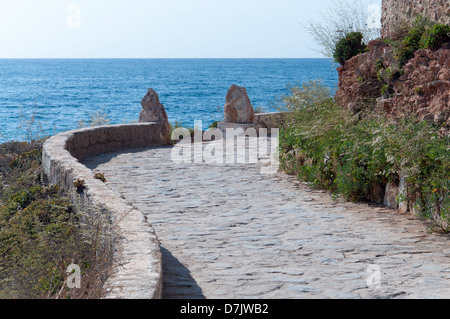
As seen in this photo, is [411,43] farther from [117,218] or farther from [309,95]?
[117,218]

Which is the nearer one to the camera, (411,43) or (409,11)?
(411,43)

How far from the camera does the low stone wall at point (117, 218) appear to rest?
12.3ft

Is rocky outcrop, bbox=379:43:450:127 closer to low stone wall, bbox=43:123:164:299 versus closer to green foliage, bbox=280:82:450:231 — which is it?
green foliage, bbox=280:82:450:231

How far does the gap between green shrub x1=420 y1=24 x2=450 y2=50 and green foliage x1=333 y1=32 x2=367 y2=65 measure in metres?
2.43

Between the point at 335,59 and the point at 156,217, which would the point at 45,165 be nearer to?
the point at 156,217

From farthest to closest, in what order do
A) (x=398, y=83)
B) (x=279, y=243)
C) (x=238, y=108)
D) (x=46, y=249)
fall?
(x=238, y=108) < (x=398, y=83) < (x=279, y=243) < (x=46, y=249)

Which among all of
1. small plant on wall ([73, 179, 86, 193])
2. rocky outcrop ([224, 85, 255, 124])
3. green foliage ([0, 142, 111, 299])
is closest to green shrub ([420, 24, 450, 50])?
small plant on wall ([73, 179, 86, 193])

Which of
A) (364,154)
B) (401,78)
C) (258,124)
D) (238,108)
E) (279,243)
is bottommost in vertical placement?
(279,243)

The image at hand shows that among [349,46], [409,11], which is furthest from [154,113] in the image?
[409,11]

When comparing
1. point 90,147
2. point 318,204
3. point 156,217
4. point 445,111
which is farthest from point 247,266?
point 90,147

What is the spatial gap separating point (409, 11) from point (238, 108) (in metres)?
7.14

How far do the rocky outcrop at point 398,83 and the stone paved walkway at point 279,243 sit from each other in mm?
1688

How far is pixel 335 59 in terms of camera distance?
1054cm

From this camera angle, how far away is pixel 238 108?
15758mm
